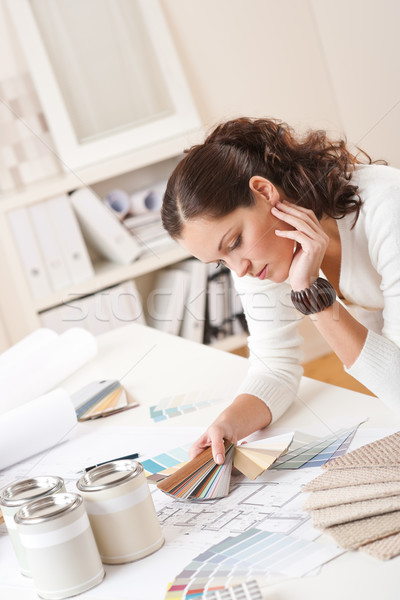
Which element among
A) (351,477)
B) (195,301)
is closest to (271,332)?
(351,477)

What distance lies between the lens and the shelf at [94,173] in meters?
2.40

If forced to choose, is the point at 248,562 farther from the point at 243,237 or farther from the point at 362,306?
the point at 362,306

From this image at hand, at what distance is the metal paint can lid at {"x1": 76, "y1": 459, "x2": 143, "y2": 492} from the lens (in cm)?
77

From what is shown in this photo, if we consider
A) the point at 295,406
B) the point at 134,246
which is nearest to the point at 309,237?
the point at 295,406

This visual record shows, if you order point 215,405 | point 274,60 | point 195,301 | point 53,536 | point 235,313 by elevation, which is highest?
point 274,60

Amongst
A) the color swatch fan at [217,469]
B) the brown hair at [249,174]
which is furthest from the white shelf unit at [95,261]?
the color swatch fan at [217,469]

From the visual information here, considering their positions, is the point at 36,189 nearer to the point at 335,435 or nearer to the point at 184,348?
the point at 184,348

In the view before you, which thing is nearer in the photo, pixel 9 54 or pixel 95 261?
pixel 9 54

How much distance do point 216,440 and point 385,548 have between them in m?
0.35

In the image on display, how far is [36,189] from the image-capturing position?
2434 millimetres

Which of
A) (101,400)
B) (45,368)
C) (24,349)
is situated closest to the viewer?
(101,400)

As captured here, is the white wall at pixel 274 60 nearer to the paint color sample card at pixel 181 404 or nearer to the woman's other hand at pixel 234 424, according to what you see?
the paint color sample card at pixel 181 404

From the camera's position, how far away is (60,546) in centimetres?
72

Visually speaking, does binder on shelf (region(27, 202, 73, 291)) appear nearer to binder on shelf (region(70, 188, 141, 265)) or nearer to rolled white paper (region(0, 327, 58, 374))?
binder on shelf (region(70, 188, 141, 265))
